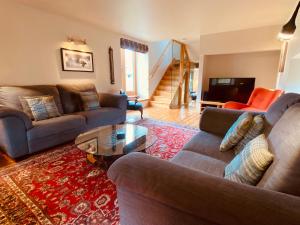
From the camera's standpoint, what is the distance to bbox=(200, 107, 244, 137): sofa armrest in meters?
1.96

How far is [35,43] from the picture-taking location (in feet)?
9.84

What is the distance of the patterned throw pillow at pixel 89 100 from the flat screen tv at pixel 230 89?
3.15 metres

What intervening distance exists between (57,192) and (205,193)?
5.00ft

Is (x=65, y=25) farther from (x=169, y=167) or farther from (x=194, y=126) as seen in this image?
(x=169, y=167)

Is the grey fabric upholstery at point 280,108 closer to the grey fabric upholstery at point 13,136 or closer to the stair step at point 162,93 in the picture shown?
the grey fabric upholstery at point 13,136

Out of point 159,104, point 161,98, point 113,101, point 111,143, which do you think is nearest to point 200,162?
point 111,143

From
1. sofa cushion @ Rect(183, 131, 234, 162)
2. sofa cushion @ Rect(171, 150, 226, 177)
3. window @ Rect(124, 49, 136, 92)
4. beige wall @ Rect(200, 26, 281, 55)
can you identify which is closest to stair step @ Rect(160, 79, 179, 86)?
window @ Rect(124, 49, 136, 92)

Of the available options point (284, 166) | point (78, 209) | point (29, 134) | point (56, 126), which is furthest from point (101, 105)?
point (284, 166)

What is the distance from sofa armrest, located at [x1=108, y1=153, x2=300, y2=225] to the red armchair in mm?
2892

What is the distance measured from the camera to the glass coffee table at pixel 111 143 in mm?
1800

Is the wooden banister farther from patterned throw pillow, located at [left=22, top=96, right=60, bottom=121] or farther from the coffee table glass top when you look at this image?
the coffee table glass top

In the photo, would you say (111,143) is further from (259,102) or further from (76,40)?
(259,102)

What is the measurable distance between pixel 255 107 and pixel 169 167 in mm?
3233

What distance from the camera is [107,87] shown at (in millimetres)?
4469
